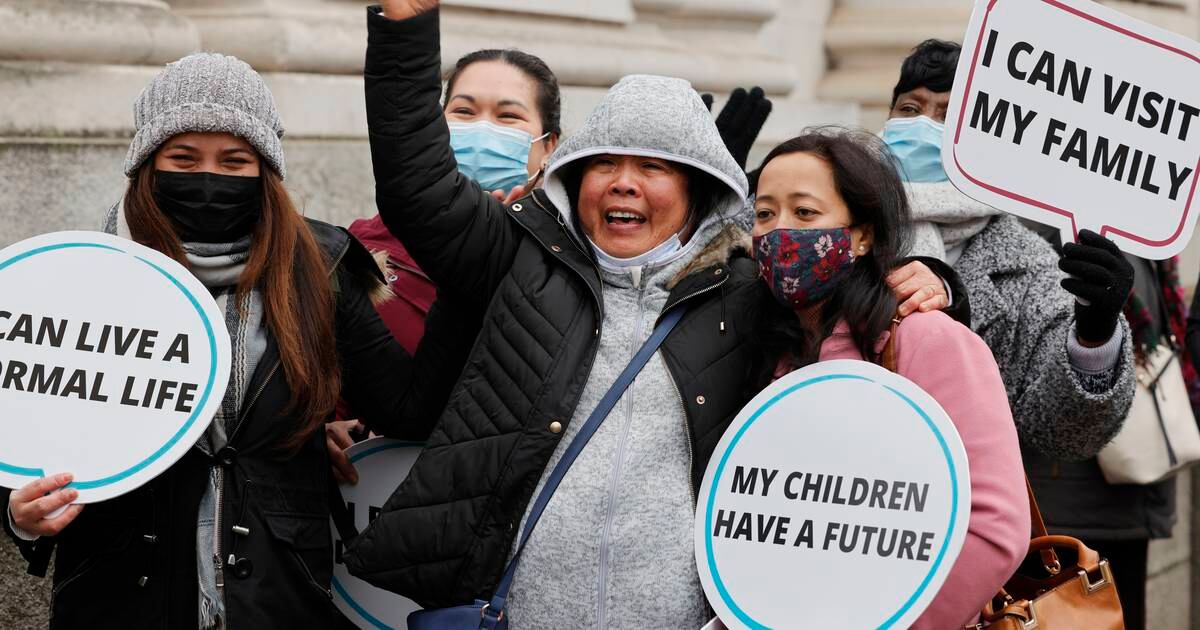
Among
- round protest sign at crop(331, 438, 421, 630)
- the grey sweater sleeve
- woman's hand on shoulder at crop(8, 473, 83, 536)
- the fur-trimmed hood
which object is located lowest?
round protest sign at crop(331, 438, 421, 630)

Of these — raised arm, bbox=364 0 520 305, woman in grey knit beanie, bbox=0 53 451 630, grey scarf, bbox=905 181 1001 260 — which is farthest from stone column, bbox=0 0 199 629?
grey scarf, bbox=905 181 1001 260

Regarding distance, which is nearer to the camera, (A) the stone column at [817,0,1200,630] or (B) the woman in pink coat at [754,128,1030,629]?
(B) the woman in pink coat at [754,128,1030,629]

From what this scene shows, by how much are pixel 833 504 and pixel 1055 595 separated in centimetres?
55

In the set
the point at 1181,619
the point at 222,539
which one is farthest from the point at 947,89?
the point at 1181,619

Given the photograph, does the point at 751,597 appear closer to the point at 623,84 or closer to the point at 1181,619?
the point at 623,84

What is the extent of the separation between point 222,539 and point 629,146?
1.12 meters

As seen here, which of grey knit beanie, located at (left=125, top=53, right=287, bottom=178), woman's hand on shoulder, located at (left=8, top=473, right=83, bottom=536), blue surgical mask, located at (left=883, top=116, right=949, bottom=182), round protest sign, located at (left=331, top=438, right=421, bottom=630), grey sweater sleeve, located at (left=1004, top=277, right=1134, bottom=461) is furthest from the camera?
blue surgical mask, located at (left=883, top=116, right=949, bottom=182)

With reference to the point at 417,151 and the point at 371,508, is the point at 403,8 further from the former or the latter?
the point at 371,508

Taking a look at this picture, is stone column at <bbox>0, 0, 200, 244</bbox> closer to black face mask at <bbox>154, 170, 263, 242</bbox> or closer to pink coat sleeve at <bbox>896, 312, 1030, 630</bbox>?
black face mask at <bbox>154, 170, 263, 242</bbox>

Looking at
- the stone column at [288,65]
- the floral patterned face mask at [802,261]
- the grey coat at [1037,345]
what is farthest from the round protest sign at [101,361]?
the grey coat at [1037,345]

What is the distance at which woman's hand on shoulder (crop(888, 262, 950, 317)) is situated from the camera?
2898mm

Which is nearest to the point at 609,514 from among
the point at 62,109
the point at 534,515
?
the point at 534,515

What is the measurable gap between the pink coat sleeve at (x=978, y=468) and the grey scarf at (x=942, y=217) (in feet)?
2.51

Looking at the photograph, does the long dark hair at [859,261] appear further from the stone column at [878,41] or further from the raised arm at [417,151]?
the stone column at [878,41]
